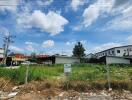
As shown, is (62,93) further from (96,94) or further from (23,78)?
(23,78)

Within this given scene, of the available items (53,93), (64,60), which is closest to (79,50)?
(64,60)

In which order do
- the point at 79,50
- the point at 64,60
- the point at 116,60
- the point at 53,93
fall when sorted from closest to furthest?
the point at 53,93 → the point at 116,60 → the point at 64,60 → the point at 79,50

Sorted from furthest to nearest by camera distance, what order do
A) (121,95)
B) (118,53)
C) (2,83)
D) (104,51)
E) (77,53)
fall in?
(104,51)
(118,53)
(77,53)
(2,83)
(121,95)

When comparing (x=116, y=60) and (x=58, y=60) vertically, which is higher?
(x=58, y=60)

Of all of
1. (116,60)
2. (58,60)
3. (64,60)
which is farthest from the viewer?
(64,60)

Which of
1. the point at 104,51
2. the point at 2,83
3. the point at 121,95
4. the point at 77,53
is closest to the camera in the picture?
the point at 121,95

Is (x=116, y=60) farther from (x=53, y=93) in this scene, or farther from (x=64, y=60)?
(x=53, y=93)

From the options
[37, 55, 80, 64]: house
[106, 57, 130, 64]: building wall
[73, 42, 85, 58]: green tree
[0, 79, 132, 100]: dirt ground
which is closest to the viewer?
[0, 79, 132, 100]: dirt ground

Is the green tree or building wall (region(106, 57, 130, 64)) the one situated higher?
the green tree

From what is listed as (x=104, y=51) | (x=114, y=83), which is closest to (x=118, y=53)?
(x=104, y=51)

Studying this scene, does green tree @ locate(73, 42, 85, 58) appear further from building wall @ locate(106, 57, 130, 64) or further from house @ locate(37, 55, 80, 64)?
building wall @ locate(106, 57, 130, 64)

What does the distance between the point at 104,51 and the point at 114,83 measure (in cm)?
6229

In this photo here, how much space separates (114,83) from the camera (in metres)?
9.97

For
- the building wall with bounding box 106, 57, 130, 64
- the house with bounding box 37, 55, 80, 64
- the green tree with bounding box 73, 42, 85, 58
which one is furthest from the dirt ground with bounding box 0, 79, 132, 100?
the green tree with bounding box 73, 42, 85, 58
